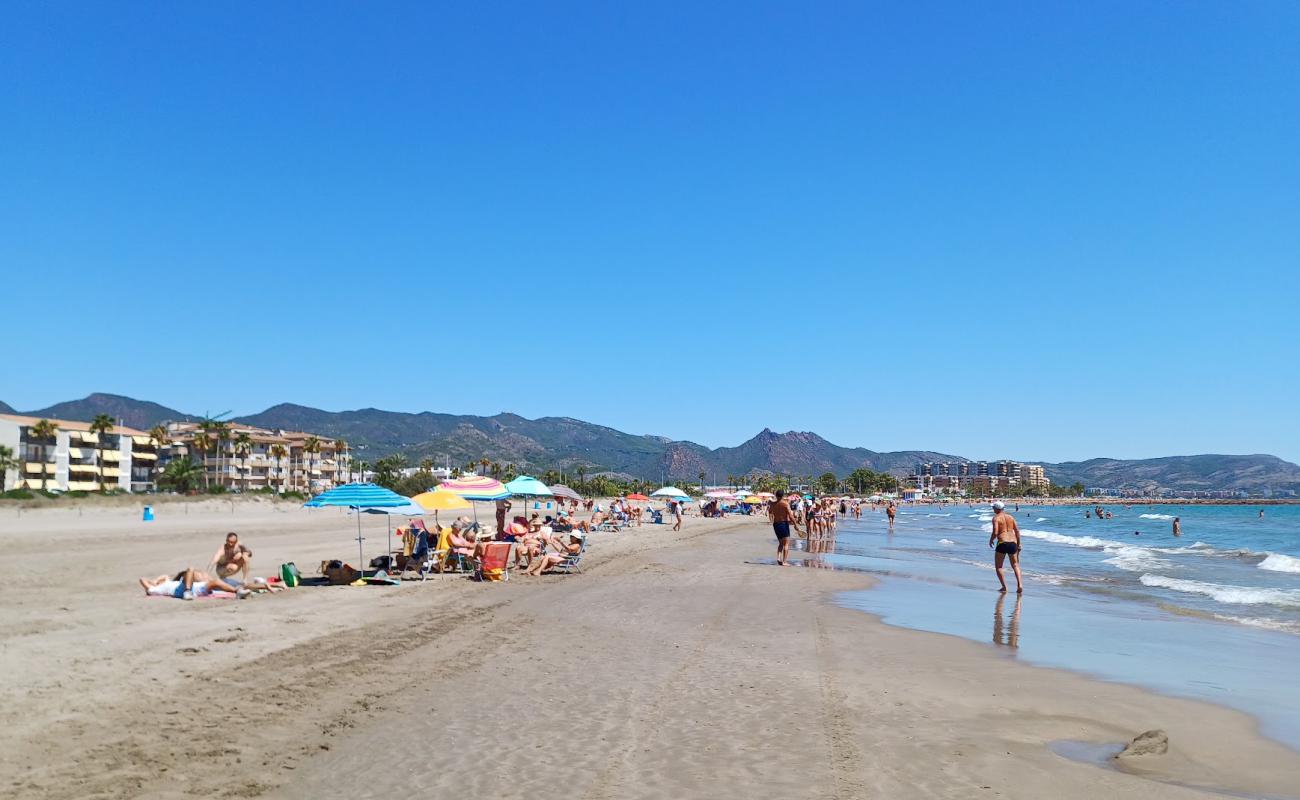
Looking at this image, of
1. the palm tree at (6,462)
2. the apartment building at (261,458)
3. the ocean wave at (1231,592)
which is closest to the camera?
the ocean wave at (1231,592)

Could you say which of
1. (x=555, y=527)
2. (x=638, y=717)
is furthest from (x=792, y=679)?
(x=555, y=527)

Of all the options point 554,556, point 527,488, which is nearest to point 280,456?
point 527,488

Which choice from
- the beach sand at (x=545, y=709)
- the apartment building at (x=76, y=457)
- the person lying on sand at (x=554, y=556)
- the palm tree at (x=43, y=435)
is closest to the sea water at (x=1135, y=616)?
the beach sand at (x=545, y=709)

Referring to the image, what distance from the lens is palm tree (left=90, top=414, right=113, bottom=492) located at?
7794 centimetres

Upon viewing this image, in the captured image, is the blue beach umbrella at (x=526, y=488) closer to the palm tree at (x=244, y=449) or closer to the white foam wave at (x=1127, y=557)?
the white foam wave at (x=1127, y=557)

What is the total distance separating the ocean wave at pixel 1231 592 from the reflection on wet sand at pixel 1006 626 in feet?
16.2

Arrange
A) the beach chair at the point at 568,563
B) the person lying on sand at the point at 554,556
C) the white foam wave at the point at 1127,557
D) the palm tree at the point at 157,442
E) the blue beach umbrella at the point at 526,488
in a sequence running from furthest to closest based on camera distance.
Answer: the palm tree at the point at 157,442 < the white foam wave at the point at 1127,557 < the blue beach umbrella at the point at 526,488 < the beach chair at the point at 568,563 < the person lying on sand at the point at 554,556

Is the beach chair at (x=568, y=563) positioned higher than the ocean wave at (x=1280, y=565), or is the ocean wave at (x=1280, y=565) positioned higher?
the beach chair at (x=568, y=563)

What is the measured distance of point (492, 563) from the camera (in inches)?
601

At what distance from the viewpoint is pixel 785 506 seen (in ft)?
63.3

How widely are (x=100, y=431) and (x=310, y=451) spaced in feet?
92.1

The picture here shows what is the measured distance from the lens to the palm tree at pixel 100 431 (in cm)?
7794

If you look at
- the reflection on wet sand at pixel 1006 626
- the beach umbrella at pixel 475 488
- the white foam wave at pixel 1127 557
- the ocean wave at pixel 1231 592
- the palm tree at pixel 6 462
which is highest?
the palm tree at pixel 6 462

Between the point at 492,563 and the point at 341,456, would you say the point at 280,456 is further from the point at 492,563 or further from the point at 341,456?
the point at 492,563
